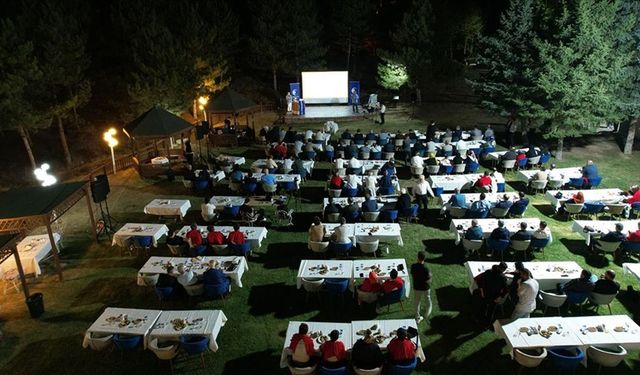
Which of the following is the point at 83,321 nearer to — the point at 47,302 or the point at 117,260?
the point at 47,302

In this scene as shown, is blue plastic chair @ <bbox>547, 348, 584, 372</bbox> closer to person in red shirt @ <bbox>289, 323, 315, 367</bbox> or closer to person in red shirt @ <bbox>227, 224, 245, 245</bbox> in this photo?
person in red shirt @ <bbox>289, 323, 315, 367</bbox>

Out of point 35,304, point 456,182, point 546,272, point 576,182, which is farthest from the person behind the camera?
point 456,182

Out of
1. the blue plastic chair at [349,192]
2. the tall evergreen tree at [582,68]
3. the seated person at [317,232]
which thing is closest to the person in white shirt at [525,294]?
the seated person at [317,232]

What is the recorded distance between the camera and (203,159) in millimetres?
24656

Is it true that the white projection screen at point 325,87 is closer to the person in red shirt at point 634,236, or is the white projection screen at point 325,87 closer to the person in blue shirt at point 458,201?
the person in blue shirt at point 458,201

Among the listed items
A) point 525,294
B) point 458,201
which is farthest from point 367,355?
point 458,201

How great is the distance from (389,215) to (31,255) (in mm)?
10937

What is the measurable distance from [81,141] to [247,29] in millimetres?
24258

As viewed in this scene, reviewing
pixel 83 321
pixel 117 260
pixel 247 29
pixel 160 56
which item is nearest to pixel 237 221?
pixel 117 260

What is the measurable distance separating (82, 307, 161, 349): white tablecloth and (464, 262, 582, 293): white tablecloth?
775 cm

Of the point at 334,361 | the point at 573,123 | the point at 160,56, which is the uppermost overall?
the point at 160,56

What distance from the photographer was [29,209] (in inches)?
502

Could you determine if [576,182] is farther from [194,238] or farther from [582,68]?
[194,238]

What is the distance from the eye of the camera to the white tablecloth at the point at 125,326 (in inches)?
400
